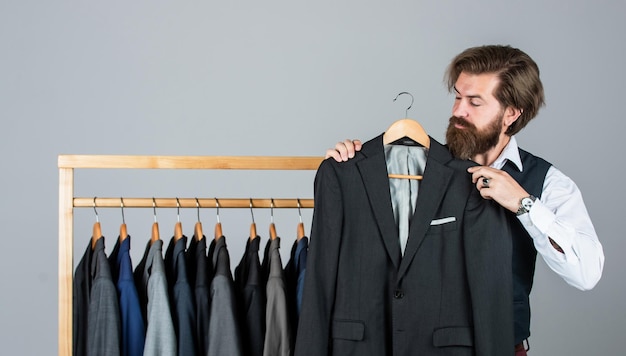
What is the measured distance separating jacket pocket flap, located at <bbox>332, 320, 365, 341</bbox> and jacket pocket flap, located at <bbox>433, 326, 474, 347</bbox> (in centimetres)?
25

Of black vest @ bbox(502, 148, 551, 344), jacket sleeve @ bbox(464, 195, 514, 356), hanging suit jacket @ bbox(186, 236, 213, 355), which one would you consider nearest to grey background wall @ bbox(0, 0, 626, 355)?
hanging suit jacket @ bbox(186, 236, 213, 355)

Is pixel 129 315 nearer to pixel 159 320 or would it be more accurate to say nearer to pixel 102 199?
pixel 159 320

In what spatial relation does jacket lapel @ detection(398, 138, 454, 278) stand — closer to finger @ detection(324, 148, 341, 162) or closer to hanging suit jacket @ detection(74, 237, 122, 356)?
finger @ detection(324, 148, 341, 162)

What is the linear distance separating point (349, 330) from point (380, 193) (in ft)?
1.54

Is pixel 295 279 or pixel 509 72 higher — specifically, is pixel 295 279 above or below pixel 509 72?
below

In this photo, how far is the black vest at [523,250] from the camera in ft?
9.73

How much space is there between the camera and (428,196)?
2.81 metres

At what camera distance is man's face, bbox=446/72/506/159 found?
2.96m

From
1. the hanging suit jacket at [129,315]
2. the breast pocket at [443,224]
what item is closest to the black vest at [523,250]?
the breast pocket at [443,224]

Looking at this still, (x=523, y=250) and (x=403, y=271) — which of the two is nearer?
(x=403, y=271)

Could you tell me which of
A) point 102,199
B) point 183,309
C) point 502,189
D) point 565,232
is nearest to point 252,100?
point 102,199

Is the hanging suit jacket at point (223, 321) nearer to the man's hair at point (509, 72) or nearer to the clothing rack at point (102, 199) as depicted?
the clothing rack at point (102, 199)

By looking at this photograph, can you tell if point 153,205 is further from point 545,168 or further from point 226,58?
point 226,58

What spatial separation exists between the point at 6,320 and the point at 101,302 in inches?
81.5
